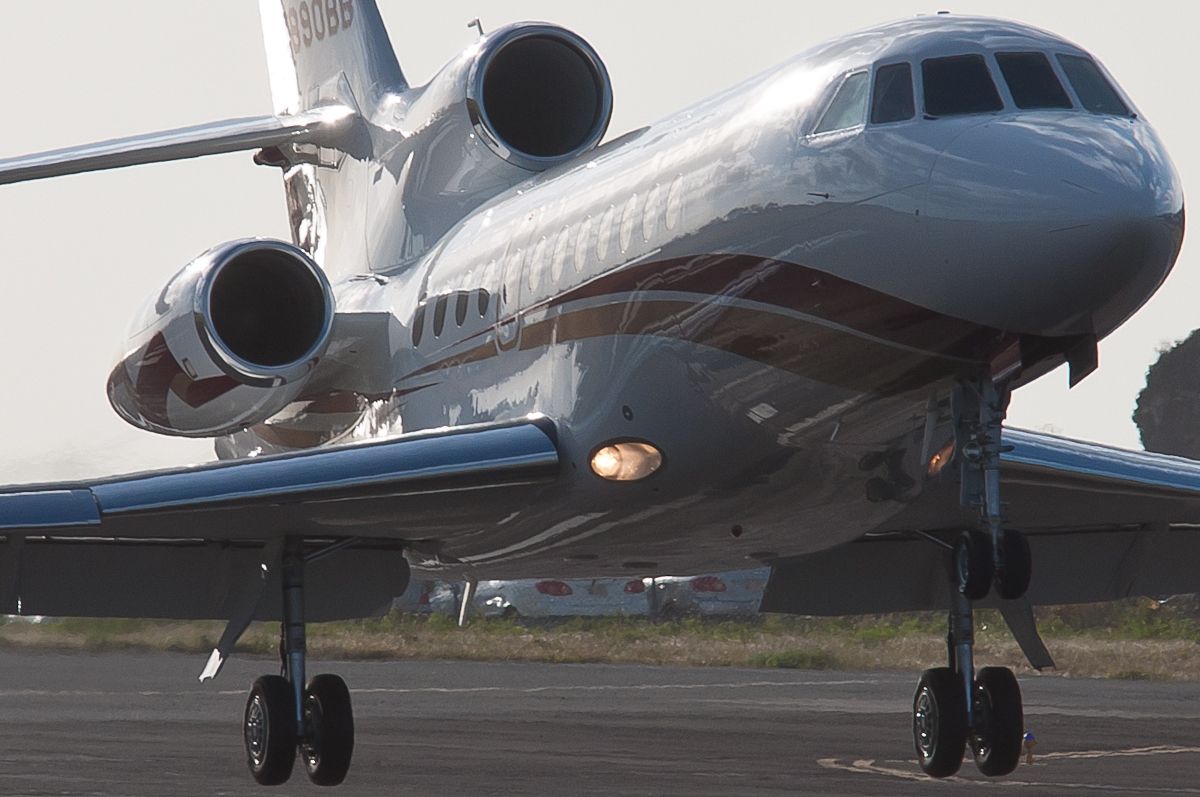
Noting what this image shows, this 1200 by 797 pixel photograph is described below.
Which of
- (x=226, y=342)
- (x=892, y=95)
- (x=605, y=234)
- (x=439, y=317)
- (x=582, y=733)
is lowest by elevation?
(x=582, y=733)

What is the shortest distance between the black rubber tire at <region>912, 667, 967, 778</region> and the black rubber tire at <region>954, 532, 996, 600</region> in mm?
3923

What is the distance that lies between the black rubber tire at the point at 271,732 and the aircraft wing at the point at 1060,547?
13.4 ft

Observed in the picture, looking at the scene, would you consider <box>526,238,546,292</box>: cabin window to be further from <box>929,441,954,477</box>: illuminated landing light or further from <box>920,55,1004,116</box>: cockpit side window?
<box>920,55,1004,116</box>: cockpit side window

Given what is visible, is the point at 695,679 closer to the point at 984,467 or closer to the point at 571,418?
the point at 571,418

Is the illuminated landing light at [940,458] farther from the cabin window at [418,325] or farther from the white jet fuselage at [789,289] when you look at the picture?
the cabin window at [418,325]

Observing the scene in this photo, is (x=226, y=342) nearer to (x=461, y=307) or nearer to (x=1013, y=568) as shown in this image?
(x=461, y=307)

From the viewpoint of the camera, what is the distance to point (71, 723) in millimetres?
23562

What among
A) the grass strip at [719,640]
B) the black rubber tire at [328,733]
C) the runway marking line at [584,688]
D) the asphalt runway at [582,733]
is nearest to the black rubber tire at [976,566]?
the asphalt runway at [582,733]

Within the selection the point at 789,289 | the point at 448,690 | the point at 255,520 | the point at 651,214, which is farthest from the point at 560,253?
the point at 448,690

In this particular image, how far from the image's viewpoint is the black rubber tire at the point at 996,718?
15750 mm

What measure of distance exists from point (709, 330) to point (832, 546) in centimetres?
322

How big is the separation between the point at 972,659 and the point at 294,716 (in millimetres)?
5213

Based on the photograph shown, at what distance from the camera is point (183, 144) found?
20.2 meters

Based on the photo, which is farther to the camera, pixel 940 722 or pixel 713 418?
pixel 940 722
